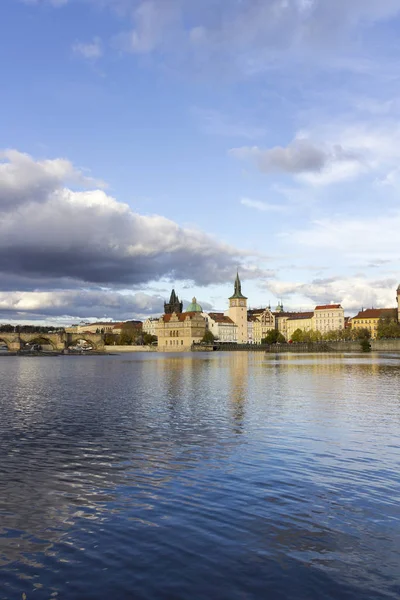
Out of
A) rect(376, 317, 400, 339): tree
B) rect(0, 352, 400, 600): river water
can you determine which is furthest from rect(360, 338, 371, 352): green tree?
rect(0, 352, 400, 600): river water

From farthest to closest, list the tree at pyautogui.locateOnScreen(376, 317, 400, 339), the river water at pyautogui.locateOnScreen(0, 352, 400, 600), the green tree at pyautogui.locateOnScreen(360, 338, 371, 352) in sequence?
the tree at pyautogui.locateOnScreen(376, 317, 400, 339) → the green tree at pyautogui.locateOnScreen(360, 338, 371, 352) → the river water at pyautogui.locateOnScreen(0, 352, 400, 600)

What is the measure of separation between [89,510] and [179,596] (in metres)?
4.43

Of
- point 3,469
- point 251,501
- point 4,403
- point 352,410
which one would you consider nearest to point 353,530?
point 251,501

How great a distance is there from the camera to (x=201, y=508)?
12.2 m

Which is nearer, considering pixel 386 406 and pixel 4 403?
pixel 386 406

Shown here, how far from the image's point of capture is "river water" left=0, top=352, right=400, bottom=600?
8.77 m

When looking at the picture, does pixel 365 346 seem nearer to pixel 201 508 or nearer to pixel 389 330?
pixel 389 330

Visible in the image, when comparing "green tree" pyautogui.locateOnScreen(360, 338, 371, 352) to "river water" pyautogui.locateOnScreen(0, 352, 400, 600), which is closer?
"river water" pyautogui.locateOnScreen(0, 352, 400, 600)

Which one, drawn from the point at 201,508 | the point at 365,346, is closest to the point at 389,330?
the point at 365,346

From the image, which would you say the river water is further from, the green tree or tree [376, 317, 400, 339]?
tree [376, 317, 400, 339]

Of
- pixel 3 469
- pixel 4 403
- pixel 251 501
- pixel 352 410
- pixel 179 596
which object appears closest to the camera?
pixel 179 596

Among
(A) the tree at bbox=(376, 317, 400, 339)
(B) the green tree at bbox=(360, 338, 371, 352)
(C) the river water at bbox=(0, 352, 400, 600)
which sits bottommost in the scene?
(C) the river water at bbox=(0, 352, 400, 600)

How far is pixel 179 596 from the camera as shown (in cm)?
827

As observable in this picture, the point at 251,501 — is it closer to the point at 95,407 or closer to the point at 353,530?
the point at 353,530
